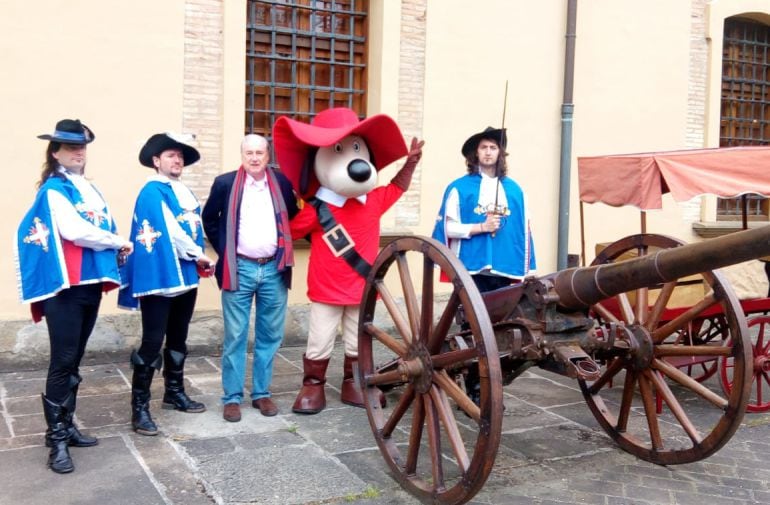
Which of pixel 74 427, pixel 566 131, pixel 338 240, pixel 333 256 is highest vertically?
pixel 566 131

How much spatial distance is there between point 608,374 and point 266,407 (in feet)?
6.88

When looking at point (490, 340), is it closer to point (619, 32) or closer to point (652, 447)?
point (652, 447)

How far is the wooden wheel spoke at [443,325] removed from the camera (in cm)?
354

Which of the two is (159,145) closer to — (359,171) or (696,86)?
(359,171)

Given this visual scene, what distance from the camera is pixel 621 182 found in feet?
18.7

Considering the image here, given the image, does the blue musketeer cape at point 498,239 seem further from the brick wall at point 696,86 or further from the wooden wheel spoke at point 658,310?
the brick wall at point 696,86

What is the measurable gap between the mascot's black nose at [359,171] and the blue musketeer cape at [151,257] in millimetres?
1054

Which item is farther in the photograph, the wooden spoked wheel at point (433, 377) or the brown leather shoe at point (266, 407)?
the brown leather shoe at point (266, 407)

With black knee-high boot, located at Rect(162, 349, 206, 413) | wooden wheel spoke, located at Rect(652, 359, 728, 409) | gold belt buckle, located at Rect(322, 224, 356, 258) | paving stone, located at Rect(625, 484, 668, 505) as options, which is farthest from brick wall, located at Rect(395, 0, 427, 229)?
paving stone, located at Rect(625, 484, 668, 505)

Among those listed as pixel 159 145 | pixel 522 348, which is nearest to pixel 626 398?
pixel 522 348

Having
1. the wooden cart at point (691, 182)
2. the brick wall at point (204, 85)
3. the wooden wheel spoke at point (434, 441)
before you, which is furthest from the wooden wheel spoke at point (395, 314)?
the brick wall at point (204, 85)

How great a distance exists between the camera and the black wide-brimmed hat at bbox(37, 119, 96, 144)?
4.07 metres

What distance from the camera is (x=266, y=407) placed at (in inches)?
201

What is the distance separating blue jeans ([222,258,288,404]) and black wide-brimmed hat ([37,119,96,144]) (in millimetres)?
1189
